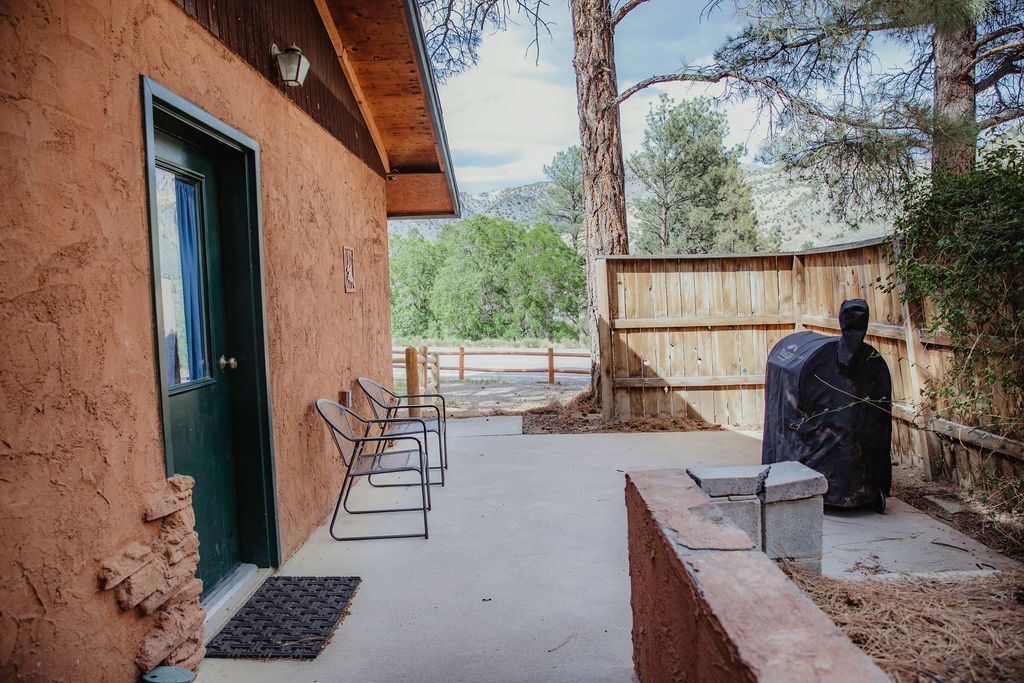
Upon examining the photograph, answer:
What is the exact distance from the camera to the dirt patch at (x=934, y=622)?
1.55 m

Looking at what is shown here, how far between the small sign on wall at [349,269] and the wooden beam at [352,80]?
1.37 m

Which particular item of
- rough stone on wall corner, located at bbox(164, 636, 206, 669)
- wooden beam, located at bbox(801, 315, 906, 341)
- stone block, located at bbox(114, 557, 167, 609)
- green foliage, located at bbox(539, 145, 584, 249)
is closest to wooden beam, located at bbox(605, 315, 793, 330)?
wooden beam, located at bbox(801, 315, 906, 341)

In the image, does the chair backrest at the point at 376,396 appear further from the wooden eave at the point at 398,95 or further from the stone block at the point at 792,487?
the stone block at the point at 792,487

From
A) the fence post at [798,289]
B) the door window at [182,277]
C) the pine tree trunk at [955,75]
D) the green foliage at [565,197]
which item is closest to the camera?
the door window at [182,277]

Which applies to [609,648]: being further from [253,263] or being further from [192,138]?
[192,138]

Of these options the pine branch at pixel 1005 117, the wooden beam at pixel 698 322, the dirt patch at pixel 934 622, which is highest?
the pine branch at pixel 1005 117

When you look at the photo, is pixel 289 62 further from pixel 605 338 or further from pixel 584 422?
pixel 584 422

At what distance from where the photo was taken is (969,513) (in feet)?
13.3

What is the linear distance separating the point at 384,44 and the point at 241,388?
3.11 metres

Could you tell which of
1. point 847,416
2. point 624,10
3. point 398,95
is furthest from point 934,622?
point 624,10

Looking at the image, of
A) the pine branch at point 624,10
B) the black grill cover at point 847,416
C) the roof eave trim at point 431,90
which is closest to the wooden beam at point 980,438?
the black grill cover at point 847,416

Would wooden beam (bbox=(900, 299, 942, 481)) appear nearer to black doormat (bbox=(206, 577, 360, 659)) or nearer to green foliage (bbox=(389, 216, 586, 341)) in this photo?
black doormat (bbox=(206, 577, 360, 659))

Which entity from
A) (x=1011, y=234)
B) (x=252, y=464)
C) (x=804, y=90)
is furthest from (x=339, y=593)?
(x=804, y=90)

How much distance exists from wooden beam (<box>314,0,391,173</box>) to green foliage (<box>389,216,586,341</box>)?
19.8m
